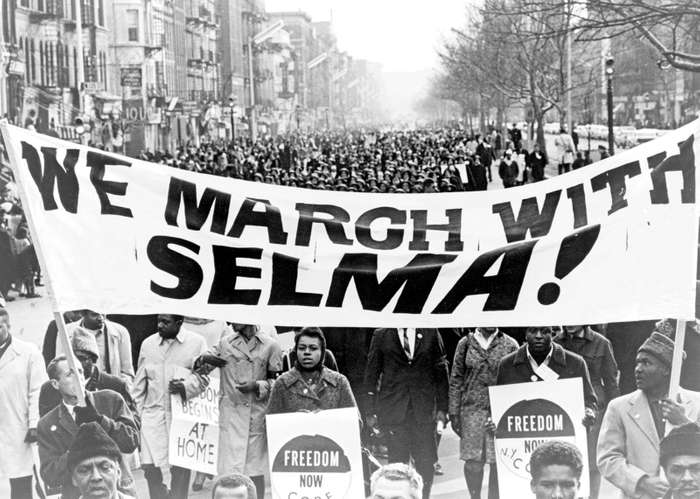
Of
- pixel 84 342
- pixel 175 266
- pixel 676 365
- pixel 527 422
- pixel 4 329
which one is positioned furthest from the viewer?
pixel 84 342

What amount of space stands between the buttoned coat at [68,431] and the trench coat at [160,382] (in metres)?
1.01

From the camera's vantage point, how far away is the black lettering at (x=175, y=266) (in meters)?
6.29

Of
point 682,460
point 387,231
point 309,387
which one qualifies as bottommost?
point 682,460

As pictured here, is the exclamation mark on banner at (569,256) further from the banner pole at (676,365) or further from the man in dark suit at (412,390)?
the man in dark suit at (412,390)

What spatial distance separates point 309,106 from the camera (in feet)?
536

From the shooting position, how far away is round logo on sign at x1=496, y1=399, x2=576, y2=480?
6.96m

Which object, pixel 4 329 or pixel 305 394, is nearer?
pixel 305 394

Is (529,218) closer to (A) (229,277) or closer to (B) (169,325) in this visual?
(A) (229,277)

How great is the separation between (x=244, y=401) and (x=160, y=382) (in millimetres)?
619

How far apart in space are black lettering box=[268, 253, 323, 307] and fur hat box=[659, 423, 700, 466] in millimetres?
1710

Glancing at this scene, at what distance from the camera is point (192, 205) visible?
639 centimetres

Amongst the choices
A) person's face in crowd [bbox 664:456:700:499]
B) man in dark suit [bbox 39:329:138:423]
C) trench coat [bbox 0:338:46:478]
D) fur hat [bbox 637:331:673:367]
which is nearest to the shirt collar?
man in dark suit [bbox 39:329:138:423]

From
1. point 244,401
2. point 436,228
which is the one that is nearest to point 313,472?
point 436,228

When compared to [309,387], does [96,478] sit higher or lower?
lower
